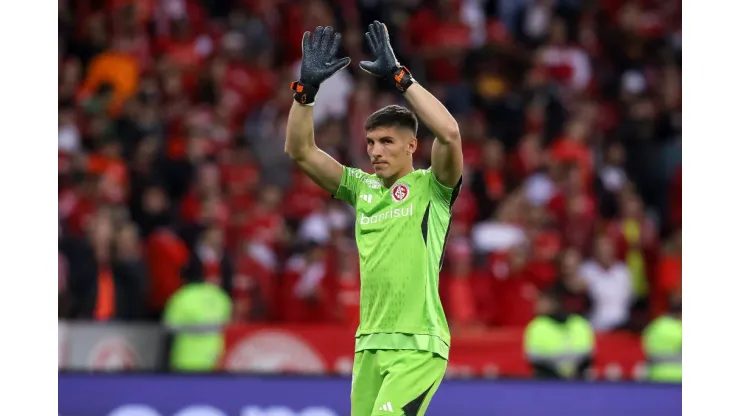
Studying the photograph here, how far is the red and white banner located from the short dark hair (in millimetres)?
5764

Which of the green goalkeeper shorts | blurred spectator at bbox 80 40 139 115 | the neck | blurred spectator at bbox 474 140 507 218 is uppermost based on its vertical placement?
→ blurred spectator at bbox 80 40 139 115

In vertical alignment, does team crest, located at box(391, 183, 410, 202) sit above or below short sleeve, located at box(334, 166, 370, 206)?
below

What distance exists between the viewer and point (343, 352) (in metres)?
11.3

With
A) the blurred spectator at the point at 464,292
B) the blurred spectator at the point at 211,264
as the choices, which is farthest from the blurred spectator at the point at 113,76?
the blurred spectator at the point at 464,292

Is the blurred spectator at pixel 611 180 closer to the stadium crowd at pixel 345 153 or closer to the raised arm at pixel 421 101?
the stadium crowd at pixel 345 153

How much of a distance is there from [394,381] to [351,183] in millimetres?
1093

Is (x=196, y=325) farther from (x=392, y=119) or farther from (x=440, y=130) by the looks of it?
(x=440, y=130)

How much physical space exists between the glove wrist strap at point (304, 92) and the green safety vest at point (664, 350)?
6356 millimetres

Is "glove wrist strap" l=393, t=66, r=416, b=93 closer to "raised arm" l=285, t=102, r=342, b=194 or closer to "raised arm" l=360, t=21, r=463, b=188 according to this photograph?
"raised arm" l=360, t=21, r=463, b=188

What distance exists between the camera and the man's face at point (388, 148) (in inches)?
224

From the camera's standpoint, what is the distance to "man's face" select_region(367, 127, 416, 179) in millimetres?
5684

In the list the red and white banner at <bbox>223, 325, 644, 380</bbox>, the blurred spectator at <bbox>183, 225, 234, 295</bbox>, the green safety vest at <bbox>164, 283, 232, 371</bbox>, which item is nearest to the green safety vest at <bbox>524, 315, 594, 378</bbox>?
the red and white banner at <bbox>223, 325, 644, 380</bbox>
